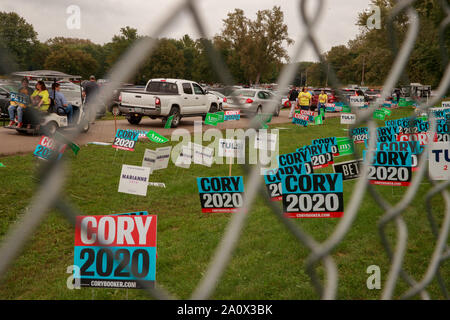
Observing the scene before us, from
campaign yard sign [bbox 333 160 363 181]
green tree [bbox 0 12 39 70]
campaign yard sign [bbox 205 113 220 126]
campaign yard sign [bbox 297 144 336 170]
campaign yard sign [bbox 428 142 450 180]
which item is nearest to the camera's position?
green tree [bbox 0 12 39 70]

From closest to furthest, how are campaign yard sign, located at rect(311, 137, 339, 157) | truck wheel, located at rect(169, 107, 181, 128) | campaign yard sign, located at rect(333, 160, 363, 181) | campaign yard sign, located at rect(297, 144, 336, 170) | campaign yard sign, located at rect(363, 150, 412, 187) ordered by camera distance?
campaign yard sign, located at rect(363, 150, 412, 187) → campaign yard sign, located at rect(333, 160, 363, 181) → campaign yard sign, located at rect(297, 144, 336, 170) → campaign yard sign, located at rect(311, 137, 339, 157) → truck wheel, located at rect(169, 107, 181, 128)

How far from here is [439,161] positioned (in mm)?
2975

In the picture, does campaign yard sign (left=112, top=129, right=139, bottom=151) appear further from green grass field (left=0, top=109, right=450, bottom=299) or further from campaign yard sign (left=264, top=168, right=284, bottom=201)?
campaign yard sign (left=264, top=168, right=284, bottom=201)

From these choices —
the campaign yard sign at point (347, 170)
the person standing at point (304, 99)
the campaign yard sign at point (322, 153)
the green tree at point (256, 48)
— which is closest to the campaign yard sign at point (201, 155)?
the campaign yard sign at point (322, 153)

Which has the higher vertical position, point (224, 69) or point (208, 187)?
point (224, 69)

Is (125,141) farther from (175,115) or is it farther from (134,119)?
(175,115)

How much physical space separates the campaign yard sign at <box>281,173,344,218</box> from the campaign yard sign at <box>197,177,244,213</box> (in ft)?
2.45

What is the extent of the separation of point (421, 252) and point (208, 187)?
90.4 inches

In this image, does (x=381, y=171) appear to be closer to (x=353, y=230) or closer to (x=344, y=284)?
(x=353, y=230)

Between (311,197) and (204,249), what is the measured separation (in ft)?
4.94

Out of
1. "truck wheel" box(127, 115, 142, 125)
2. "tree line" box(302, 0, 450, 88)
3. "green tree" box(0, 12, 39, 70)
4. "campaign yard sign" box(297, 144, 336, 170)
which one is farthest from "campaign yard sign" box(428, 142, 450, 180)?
"truck wheel" box(127, 115, 142, 125)

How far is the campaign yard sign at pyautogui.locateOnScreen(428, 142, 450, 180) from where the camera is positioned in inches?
113

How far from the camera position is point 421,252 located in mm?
4250

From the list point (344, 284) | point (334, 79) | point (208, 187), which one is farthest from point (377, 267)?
point (334, 79)
